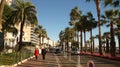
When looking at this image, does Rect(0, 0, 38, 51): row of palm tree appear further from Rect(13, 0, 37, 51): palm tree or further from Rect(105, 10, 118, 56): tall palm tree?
Rect(105, 10, 118, 56): tall palm tree

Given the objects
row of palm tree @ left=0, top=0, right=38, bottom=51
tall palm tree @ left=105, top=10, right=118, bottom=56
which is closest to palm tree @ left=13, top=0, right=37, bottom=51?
row of palm tree @ left=0, top=0, right=38, bottom=51

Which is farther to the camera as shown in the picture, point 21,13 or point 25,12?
point 25,12

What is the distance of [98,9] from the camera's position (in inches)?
2132

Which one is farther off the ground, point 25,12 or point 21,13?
point 25,12

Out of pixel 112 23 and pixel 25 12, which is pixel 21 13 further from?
pixel 112 23

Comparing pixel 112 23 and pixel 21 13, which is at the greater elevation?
pixel 21 13

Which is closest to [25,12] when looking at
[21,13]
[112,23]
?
[21,13]

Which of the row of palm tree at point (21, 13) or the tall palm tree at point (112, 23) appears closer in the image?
the tall palm tree at point (112, 23)

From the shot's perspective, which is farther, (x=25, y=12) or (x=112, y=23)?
(x=25, y=12)

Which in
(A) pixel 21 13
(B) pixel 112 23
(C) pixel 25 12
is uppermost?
(C) pixel 25 12

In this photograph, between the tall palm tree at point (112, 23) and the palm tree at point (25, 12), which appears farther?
the palm tree at point (25, 12)

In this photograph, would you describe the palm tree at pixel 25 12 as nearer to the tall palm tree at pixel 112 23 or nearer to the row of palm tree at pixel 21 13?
the row of palm tree at pixel 21 13

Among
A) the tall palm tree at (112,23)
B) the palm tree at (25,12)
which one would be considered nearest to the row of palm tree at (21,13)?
the palm tree at (25,12)

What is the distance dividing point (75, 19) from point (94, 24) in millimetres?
31527
